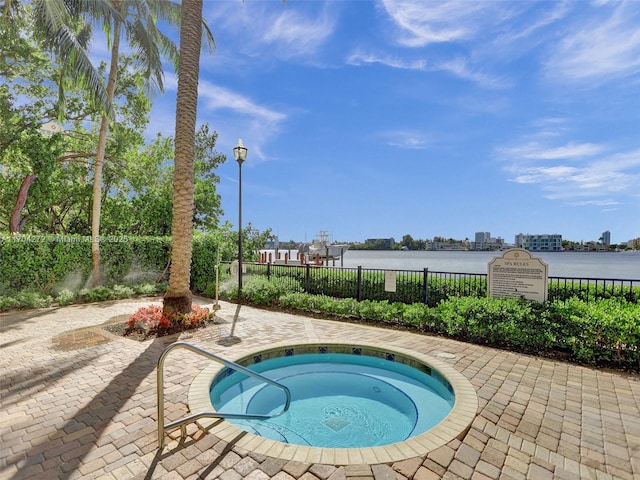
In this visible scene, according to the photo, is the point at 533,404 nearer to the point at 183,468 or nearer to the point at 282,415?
the point at 282,415

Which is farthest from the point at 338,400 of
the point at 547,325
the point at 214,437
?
the point at 547,325

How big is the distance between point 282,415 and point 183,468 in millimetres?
1586

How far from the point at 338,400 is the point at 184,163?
6.10 metres

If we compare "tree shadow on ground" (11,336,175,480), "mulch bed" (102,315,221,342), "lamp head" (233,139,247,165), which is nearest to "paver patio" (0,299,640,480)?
"tree shadow on ground" (11,336,175,480)

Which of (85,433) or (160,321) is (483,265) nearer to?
(160,321)

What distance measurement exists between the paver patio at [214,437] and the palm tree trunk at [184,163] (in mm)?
1462

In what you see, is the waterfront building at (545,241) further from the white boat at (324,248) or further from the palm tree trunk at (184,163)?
the palm tree trunk at (184,163)

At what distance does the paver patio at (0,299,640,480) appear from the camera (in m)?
2.46

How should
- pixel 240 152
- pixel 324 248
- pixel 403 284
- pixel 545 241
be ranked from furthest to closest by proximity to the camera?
pixel 545 241 → pixel 324 248 → pixel 240 152 → pixel 403 284

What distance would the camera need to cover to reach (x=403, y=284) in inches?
371

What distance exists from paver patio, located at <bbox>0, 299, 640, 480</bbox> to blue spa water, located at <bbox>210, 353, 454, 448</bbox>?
1.69 ft

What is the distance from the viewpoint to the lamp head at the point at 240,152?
9.95 meters

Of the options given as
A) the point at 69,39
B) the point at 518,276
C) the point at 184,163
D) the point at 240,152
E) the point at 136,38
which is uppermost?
the point at 136,38

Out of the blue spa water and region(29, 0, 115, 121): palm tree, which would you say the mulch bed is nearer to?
the blue spa water
